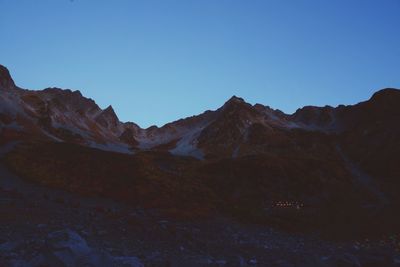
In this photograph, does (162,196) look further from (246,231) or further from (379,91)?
(379,91)

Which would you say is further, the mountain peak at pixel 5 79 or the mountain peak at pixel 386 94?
the mountain peak at pixel 5 79

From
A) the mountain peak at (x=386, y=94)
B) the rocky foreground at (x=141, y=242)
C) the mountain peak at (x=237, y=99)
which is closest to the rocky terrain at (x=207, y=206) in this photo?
the rocky foreground at (x=141, y=242)

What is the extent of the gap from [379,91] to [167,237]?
444 ft

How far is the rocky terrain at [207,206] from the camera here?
23.2 metres

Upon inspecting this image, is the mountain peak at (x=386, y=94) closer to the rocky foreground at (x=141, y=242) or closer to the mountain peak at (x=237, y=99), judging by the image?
the mountain peak at (x=237, y=99)

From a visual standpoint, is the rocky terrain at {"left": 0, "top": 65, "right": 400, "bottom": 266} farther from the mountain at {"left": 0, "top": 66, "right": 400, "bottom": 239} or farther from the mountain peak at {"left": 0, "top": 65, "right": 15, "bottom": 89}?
the mountain peak at {"left": 0, "top": 65, "right": 15, "bottom": 89}

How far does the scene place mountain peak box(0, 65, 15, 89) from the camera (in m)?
161

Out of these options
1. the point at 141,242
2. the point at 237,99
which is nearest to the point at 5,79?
the point at 237,99

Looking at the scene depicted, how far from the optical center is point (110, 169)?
63344 millimetres

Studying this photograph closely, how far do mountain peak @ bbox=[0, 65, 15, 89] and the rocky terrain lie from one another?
4939cm

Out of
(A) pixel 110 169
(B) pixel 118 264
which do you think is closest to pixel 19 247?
(B) pixel 118 264

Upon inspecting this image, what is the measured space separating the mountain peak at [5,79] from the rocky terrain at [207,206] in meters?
49.4

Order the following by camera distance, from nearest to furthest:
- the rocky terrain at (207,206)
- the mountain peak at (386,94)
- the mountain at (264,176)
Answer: the rocky terrain at (207,206), the mountain at (264,176), the mountain peak at (386,94)

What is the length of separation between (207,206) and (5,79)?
14547cm
